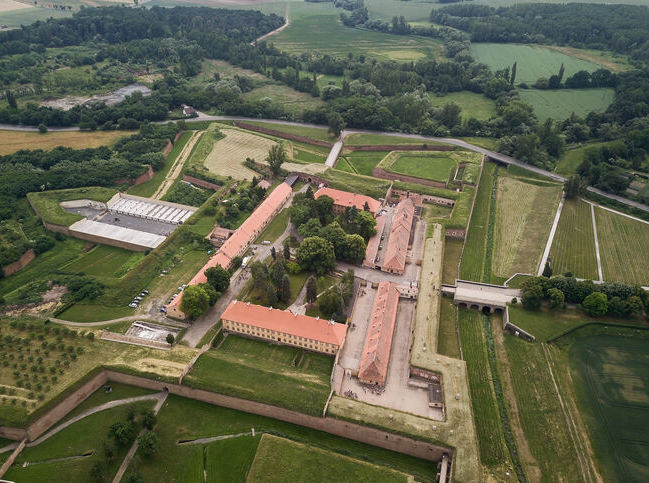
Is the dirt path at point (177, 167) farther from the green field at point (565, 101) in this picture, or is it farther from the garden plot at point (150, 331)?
the green field at point (565, 101)

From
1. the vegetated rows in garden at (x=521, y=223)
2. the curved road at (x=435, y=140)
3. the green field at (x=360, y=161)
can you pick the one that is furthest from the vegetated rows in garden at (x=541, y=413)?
the green field at (x=360, y=161)

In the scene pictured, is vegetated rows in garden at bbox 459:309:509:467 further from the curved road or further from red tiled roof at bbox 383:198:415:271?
the curved road

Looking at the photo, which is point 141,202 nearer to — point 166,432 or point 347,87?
point 166,432

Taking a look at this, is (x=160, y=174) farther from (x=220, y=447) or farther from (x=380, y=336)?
(x=220, y=447)

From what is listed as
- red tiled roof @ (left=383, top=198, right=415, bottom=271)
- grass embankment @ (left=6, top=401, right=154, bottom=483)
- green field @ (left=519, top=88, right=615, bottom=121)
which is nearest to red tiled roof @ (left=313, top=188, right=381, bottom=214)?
red tiled roof @ (left=383, top=198, right=415, bottom=271)

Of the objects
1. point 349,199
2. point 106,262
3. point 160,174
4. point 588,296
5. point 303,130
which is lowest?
point 106,262

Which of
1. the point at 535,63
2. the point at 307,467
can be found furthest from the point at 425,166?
the point at 535,63
